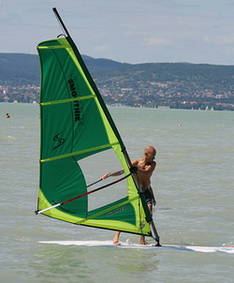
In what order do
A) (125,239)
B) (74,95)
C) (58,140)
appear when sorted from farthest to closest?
(125,239) < (58,140) < (74,95)

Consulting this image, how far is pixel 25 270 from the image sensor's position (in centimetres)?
1057

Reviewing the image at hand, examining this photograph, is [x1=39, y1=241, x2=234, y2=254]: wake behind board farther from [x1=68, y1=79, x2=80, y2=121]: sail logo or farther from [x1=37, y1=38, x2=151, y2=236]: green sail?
[x1=68, y1=79, x2=80, y2=121]: sail logo

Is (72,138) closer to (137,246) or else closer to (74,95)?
(74,95)

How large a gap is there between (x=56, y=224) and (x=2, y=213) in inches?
57.4

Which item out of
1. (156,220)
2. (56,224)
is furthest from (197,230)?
(56,224)

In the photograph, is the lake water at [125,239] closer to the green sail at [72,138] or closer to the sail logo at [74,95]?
the green sail at [72,138]

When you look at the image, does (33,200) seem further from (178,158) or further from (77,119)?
(178,158)

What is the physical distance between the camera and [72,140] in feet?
35.8

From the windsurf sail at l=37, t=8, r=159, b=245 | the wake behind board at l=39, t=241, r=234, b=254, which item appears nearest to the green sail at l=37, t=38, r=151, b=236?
the windsurf sail at l=37, t=8, r=159, b=245

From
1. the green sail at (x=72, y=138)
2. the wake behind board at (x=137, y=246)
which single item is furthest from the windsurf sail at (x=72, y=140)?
the wake behind board at (x=137, y=246)

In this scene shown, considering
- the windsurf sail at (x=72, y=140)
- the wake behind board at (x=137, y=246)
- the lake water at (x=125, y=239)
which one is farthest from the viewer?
the wake behind board at (x=137, y=246)

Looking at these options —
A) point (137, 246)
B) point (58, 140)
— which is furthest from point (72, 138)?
point (137, 246)

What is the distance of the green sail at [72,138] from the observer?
10.6 meters

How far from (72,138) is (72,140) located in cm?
3
